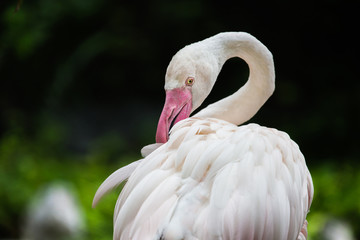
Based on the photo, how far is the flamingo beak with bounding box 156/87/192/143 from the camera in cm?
227

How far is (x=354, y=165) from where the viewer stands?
584 centimetres

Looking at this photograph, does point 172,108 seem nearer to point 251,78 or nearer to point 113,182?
point 113,182

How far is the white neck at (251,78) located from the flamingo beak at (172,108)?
0.27 metres

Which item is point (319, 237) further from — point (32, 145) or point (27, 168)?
point (32, 145)

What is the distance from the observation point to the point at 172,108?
2.31 meters

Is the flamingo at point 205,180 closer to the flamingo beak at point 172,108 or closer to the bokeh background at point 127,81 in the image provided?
the flamingo beak at point 172,108

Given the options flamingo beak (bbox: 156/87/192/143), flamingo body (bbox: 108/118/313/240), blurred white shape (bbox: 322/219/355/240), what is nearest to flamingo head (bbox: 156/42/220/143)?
flamingo beak (bbox: 156/87/192/143)

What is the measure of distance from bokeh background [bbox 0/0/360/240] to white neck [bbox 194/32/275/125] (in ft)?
9.38

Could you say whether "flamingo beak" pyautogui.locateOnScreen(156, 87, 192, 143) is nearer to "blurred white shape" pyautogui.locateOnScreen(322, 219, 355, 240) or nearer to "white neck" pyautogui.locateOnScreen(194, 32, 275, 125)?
"white neck" pyautogui.locateOnScreen(194, 32, 275, 125)

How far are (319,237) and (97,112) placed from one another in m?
4.07

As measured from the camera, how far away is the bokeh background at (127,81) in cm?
605

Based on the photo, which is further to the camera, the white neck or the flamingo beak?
the white neck

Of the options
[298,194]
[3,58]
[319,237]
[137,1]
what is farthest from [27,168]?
[298,194]

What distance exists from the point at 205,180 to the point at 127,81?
5701 mm
